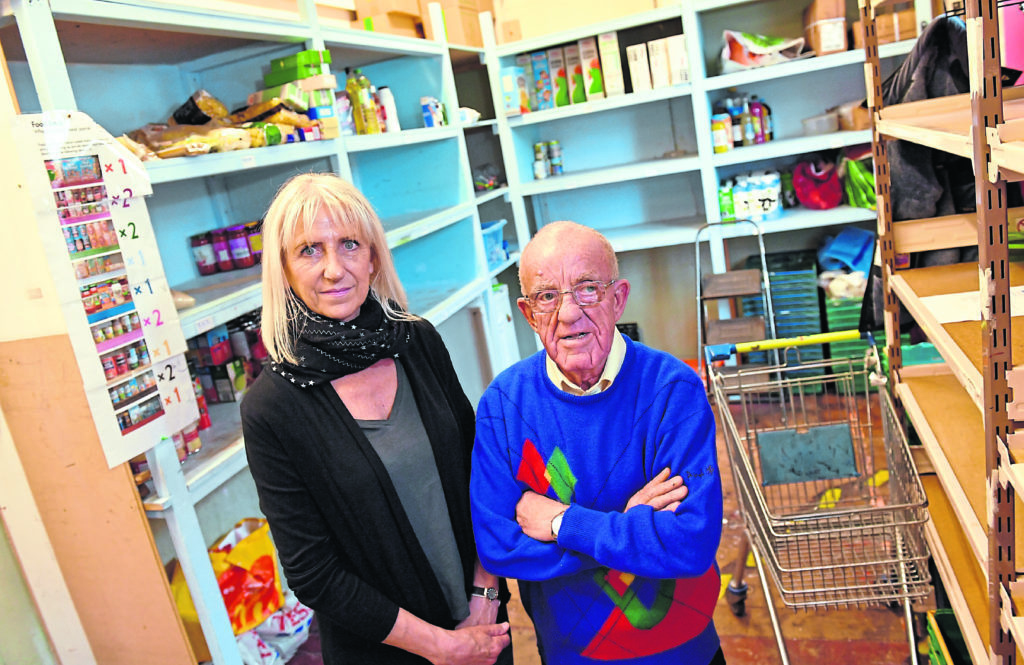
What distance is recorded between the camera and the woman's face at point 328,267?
142 cm

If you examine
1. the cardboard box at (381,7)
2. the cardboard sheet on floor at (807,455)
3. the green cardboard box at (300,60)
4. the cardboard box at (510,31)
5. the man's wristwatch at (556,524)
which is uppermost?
the cardboard box at (381,7)

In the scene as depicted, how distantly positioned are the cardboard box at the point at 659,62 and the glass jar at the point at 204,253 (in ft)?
9.41

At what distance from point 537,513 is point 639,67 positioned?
3.82 meters

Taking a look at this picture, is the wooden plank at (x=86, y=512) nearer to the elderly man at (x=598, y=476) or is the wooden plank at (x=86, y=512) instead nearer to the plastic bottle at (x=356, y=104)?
the elderly man at (x=598, y=476)

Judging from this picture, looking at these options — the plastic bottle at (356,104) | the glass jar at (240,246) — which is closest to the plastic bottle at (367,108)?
the plastic bottle at (356,104)

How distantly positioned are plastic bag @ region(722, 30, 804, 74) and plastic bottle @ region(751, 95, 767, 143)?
0.29m

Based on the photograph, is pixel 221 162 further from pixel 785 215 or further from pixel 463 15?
pixel 785 215

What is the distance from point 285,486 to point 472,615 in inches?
19.7

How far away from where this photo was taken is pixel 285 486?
1.38m

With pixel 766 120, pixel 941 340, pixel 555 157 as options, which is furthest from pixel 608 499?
pixel 555 157

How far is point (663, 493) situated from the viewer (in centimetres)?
125

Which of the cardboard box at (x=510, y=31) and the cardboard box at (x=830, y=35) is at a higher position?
the cardboard box at (x=510, y=31)

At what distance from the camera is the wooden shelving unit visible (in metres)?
1.24

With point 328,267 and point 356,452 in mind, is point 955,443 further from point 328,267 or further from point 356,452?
point 328,267
